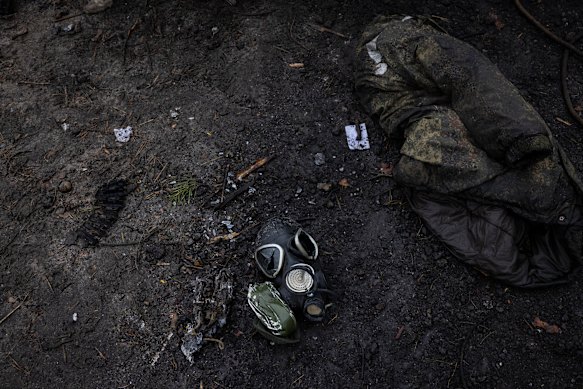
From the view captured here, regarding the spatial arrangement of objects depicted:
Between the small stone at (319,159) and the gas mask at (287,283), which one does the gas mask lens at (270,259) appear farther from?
the small stone at (319,159)

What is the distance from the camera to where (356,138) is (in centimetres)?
349

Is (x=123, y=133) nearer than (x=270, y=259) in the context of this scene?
No

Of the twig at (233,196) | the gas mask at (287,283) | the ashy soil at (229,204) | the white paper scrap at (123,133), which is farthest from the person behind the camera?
the white paper scrap at (123,133)

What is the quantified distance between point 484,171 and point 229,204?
1.67 m

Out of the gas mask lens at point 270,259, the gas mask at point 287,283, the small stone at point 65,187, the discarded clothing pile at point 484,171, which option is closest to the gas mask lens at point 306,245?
the gas mask at point 287,283

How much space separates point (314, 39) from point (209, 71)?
88 centimetres

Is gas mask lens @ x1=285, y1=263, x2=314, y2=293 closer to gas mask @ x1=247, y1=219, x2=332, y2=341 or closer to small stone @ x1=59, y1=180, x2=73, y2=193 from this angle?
gas mask @ x1=247, y1=219, x2=332, y2=341

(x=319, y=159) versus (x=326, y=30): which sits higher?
(x=326, y=30)

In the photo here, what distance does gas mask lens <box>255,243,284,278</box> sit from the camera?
2.94m

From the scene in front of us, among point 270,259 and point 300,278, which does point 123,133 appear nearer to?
point 270,259

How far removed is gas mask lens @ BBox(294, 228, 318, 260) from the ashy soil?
0.17m

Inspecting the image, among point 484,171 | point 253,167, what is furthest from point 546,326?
point 253,167

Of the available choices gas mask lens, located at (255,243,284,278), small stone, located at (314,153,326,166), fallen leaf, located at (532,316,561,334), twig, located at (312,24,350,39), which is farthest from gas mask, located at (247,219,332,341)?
twig, located at (312,24,350,39)

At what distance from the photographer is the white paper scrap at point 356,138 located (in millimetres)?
3469
